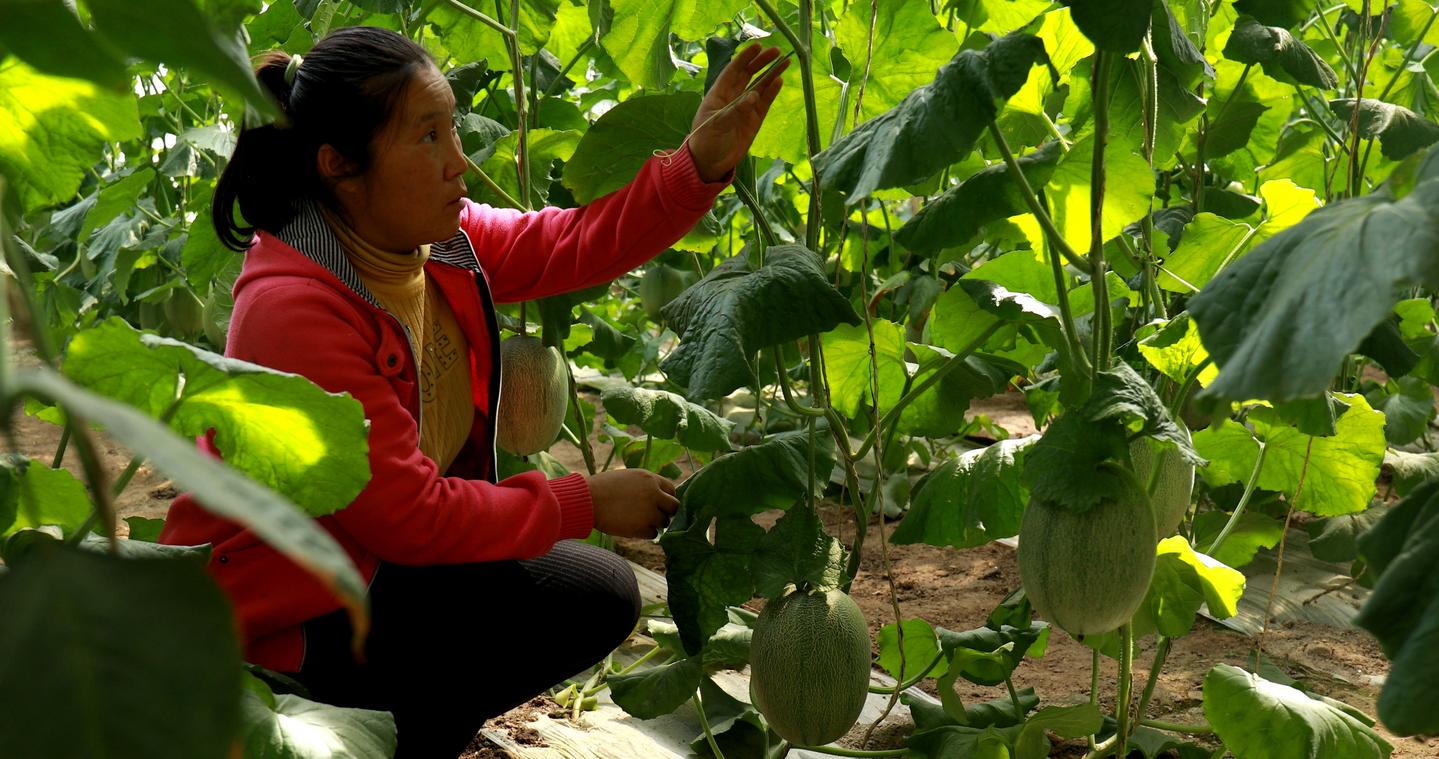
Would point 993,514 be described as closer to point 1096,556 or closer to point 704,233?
point 1096,556

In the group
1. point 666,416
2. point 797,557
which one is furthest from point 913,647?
point 666,416

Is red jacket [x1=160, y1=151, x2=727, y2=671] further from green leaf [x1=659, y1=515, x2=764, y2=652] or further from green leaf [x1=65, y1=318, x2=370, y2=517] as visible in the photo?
green leaf [x1=65, y1=318, x2=370, y2=517]

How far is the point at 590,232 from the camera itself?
6.23 feet

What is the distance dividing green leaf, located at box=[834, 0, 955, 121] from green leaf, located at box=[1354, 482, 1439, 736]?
A: 109 cm

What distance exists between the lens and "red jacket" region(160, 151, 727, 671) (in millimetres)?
1581

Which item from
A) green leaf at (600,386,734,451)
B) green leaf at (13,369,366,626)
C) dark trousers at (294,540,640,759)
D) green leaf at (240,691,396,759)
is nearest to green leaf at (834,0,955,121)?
green leaf at (600,386,734,451)

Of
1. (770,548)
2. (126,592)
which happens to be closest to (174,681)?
(126,592)

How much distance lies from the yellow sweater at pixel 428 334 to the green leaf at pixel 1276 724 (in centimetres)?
109

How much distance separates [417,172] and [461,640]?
645mm

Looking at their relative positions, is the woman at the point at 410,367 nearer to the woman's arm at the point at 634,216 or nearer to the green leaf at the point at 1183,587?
the woman's arm at the point at 634,216

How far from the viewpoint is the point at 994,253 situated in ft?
9.37

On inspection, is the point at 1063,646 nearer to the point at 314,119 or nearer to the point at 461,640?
the point at 461,640

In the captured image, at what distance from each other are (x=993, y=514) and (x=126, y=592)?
149 cm

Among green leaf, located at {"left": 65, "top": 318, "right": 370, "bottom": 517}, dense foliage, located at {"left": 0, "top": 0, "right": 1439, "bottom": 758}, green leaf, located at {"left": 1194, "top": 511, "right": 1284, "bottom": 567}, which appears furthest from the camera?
green leaf, located at {"left": 1194, "top": 511, "right": 1284, "bottom": 567}
